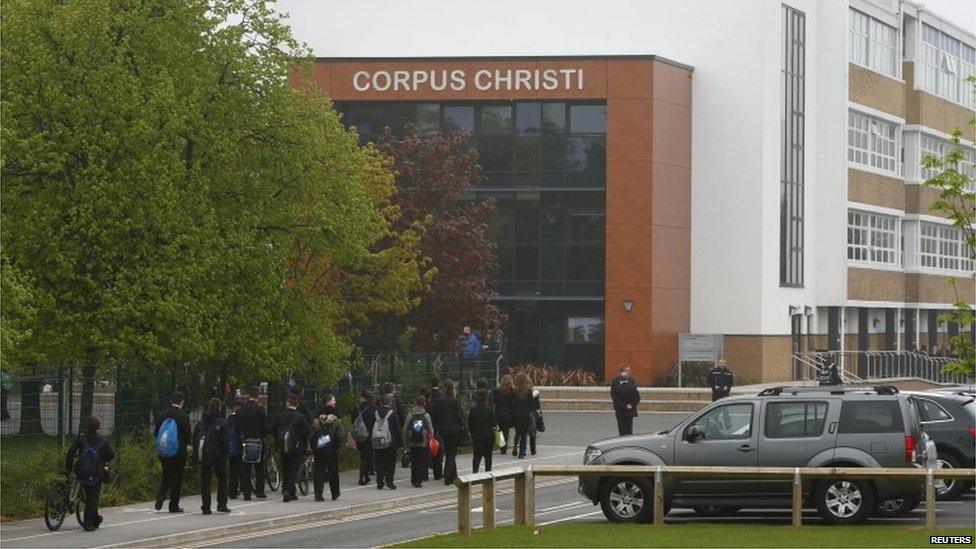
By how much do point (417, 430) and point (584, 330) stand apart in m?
31.6

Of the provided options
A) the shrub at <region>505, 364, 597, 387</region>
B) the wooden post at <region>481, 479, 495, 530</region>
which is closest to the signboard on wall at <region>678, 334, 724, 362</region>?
the shrub at <region>505, 364, 597, 387</region>

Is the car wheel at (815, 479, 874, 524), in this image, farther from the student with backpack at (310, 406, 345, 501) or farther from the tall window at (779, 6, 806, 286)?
the tall window at (779, 6, 806, 286)

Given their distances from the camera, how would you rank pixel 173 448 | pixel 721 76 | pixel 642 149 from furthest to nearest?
pixel 721 76, pixel 642 149, pixel 173 448

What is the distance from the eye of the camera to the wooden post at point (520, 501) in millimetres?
24122

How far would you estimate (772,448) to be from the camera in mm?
25141

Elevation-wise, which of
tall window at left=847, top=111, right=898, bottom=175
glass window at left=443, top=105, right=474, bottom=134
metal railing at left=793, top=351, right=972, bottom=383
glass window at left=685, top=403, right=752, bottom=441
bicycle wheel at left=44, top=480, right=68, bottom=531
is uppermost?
tall window at left=847, top=111, right=898, bottom=175

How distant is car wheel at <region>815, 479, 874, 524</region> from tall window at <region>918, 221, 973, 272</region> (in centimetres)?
5796

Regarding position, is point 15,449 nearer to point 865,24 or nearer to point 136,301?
point 136,301

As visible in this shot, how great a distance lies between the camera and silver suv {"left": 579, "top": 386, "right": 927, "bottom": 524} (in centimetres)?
2450

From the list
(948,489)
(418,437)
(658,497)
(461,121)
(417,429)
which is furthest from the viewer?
(461,121)

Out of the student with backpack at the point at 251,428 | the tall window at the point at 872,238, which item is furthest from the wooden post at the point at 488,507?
the tall window at the point at 872,238

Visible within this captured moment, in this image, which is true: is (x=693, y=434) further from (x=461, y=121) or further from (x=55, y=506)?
(x=461, y=121)

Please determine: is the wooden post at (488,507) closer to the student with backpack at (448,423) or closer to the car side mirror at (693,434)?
the car side mirror at (693,434)

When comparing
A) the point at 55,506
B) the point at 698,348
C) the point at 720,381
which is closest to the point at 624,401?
the point at 720,381
